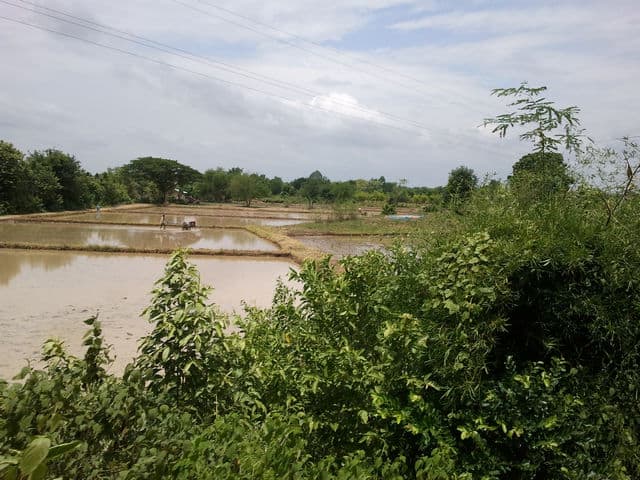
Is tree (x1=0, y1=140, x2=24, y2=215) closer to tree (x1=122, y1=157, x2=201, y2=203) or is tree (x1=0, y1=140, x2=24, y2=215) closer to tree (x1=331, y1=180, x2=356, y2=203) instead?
tree (x1=122, y1=157, x2=201, y2=203)

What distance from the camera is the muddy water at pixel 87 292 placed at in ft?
26.5

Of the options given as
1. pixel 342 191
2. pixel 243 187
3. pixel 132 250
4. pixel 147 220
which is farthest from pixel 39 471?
pixel 342 191

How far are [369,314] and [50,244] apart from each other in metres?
19.5

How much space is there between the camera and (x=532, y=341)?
285cm

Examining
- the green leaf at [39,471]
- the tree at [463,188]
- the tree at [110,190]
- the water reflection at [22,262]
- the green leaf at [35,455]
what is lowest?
the water reflection at [22,262]

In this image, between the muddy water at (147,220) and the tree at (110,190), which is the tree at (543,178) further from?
the tree at (110,190)

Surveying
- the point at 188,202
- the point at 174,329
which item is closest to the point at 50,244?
the point at 174,329

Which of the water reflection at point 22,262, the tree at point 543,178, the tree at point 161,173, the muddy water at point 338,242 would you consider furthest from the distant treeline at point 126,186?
the water reflection at point 22,262

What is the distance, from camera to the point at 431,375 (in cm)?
258

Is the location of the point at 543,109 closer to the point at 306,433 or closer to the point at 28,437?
the point at 306,433

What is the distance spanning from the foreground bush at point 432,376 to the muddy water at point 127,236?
1817cm

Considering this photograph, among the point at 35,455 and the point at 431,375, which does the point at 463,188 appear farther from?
the point at 35,455

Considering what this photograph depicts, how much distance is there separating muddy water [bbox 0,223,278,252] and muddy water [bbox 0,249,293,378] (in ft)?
8.93

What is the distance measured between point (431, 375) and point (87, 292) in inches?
458
